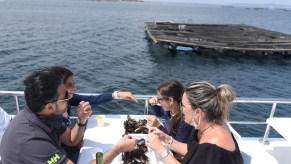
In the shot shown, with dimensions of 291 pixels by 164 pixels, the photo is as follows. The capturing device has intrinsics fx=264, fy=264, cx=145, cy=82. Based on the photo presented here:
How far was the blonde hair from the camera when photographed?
3.04 metres

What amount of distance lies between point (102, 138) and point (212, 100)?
194 cm

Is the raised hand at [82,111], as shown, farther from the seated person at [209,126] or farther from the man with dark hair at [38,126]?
the seated person at [209,126]

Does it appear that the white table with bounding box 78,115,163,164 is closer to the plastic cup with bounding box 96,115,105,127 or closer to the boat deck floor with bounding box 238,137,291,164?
the plastic cup with bounding box 96,115,105,127

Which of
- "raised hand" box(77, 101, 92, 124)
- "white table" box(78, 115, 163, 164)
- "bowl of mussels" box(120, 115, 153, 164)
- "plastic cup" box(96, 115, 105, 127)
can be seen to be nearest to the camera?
"bowl of mussels" box(120, 115, 153, 164)

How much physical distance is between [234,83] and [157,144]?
22.5 metres

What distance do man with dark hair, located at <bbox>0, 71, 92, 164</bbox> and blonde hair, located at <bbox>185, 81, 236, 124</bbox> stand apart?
1537 mm

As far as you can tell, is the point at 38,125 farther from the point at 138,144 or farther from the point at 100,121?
the point at 100,121

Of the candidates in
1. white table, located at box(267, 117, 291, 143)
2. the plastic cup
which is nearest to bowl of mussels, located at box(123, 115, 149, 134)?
the plastic cup

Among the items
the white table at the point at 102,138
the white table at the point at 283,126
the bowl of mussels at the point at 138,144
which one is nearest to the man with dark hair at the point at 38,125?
the white table at the point at 102,138

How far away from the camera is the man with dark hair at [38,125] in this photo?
8.84 ft

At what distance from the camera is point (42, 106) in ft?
9.61

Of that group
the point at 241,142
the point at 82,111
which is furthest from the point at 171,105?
the point at 82,111

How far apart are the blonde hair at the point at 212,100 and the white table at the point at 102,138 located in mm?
958

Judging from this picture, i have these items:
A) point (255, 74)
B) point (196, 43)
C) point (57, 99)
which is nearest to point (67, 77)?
point (57, 99)
